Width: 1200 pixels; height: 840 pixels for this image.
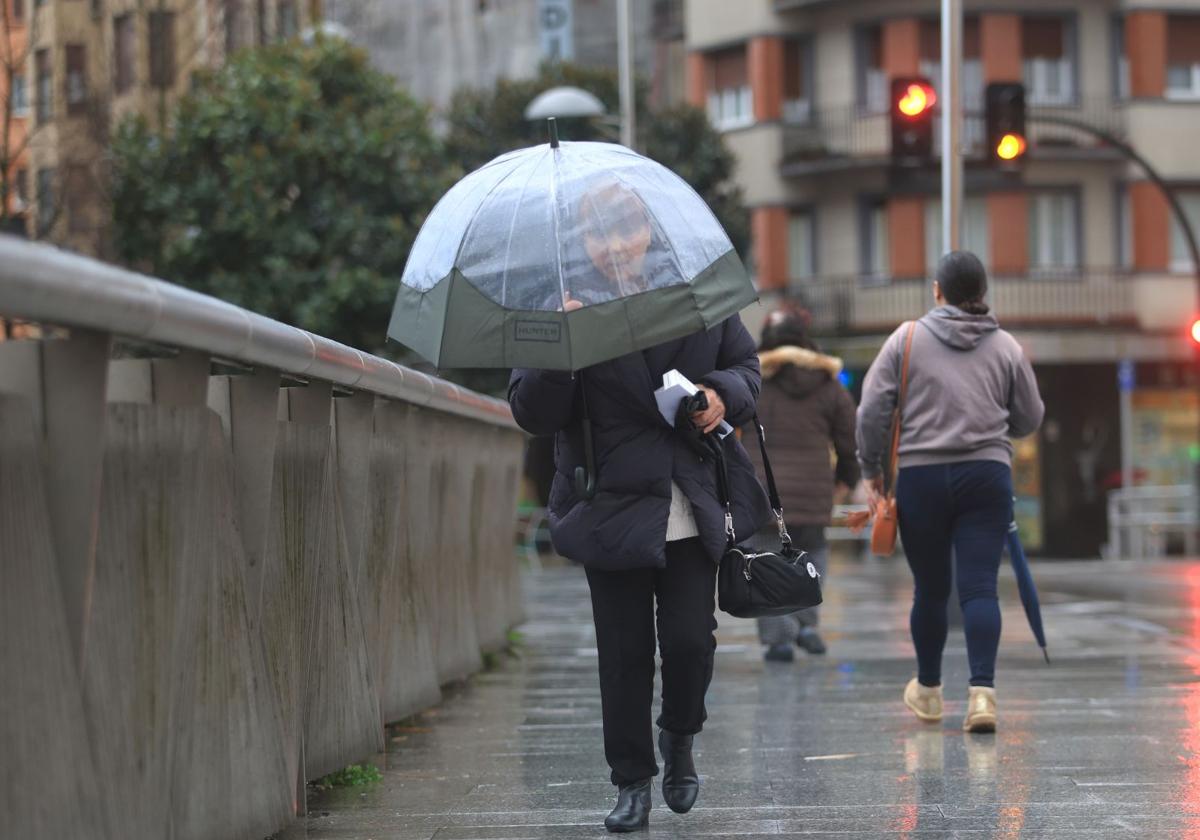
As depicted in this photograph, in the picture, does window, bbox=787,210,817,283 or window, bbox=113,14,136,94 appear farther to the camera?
window, bbox=113,14,136,94

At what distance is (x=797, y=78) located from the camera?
4191 cm

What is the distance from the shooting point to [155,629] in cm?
494

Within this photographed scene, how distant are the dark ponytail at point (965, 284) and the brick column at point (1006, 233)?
1247 inches

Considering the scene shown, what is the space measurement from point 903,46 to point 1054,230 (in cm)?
444

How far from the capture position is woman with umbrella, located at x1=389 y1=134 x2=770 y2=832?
6.19m

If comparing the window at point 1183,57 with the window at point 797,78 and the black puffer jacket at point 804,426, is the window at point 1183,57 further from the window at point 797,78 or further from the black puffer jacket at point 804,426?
the black puffer jacket at point 804,426

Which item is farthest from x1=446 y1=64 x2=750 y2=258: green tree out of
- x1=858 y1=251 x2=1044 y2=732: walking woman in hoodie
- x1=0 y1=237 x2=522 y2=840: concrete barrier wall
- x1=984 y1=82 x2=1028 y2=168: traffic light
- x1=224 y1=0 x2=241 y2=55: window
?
x1=0 y1=237 x2=522 y2=840: concrete barrier wall

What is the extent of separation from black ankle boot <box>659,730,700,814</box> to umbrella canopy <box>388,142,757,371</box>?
117 cm

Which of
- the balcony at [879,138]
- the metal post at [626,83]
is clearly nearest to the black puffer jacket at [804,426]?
the metal post at [626,83]

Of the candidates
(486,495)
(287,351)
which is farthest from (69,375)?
(486,495)

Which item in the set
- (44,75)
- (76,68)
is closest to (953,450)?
(44,75)

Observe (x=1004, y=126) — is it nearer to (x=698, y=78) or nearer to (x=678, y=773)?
(x=678, y=773)

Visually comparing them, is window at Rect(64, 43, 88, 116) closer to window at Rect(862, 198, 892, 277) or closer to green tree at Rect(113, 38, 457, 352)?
green tree at Rect(113, 38, 457, 352)

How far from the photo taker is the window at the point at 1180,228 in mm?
40156
